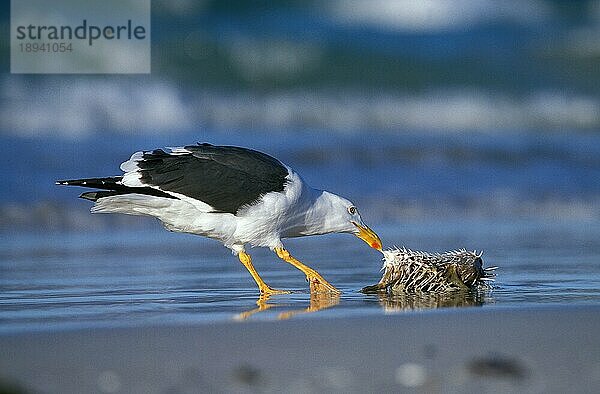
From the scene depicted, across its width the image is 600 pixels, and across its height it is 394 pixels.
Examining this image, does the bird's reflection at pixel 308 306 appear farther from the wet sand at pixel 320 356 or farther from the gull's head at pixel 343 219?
the gull's head at pixel 343 219

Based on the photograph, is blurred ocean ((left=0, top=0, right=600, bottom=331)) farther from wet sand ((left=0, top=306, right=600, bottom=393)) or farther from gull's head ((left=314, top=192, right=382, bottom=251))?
wet sand ((left=0, top=306, right=600, bottom=393))

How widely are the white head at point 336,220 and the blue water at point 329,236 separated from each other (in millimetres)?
292

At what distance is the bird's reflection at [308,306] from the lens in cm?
550

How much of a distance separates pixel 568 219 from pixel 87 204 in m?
4.93

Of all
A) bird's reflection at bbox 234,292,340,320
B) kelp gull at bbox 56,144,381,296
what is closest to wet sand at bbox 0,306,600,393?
bird's reflection at bbox 234,292,340,320

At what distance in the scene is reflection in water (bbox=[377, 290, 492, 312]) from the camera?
223 inches

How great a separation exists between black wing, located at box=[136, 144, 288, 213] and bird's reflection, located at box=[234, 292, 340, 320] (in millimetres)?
656

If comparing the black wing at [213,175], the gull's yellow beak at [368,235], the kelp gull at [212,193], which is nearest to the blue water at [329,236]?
the gull's yellow beak at [368,235]

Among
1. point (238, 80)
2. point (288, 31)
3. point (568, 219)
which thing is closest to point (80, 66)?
point (238, 80)

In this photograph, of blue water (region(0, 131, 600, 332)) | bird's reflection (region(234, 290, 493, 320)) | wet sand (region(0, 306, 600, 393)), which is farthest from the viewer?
blue water (region(0, 131, 600, 332))

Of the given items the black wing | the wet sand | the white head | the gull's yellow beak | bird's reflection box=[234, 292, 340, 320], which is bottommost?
the wet sand

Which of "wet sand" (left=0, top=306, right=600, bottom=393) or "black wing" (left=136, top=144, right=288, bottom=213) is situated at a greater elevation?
"black wing" (left=136, top=144, right=288, bottom=213)

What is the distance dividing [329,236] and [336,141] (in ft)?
21.3

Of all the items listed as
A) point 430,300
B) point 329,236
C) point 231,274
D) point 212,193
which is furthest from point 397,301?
point 329,236
